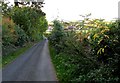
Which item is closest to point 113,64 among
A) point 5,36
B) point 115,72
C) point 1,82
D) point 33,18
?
point 115,72

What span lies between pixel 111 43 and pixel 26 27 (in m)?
50.4

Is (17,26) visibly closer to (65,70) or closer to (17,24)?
(17,24)

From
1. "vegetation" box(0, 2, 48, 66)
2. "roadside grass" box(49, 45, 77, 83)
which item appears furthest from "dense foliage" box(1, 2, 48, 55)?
"roadside grass" box(49, 45, 77, 83)

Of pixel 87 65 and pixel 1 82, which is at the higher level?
pixel 87 65

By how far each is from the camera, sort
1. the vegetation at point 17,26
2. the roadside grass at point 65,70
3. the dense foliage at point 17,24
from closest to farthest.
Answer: the roadside grass at point 65,70 → the vegetation at point 17,26 → the dense foliage at point 17,24

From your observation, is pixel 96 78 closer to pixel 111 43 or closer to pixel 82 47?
pixel 111 43

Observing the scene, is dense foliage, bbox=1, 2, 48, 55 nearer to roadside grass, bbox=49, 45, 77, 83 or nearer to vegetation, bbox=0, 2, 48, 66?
vegetation, bbox=0, 2, 48, 66

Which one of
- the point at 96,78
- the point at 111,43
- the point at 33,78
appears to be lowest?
the point at 33,78

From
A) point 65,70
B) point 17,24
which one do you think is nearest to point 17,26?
point 17,24

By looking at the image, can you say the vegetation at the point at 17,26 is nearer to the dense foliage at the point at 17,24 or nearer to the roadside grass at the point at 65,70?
the dense foliage at the point at 17,24

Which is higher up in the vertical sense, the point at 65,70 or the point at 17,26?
the point at 17,26

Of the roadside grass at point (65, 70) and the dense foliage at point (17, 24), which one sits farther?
the dense foliage at point (17, 24)

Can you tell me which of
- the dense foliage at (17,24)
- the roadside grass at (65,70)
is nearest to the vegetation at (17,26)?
the dense foliage at (17,24)

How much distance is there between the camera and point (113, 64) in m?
8.96
